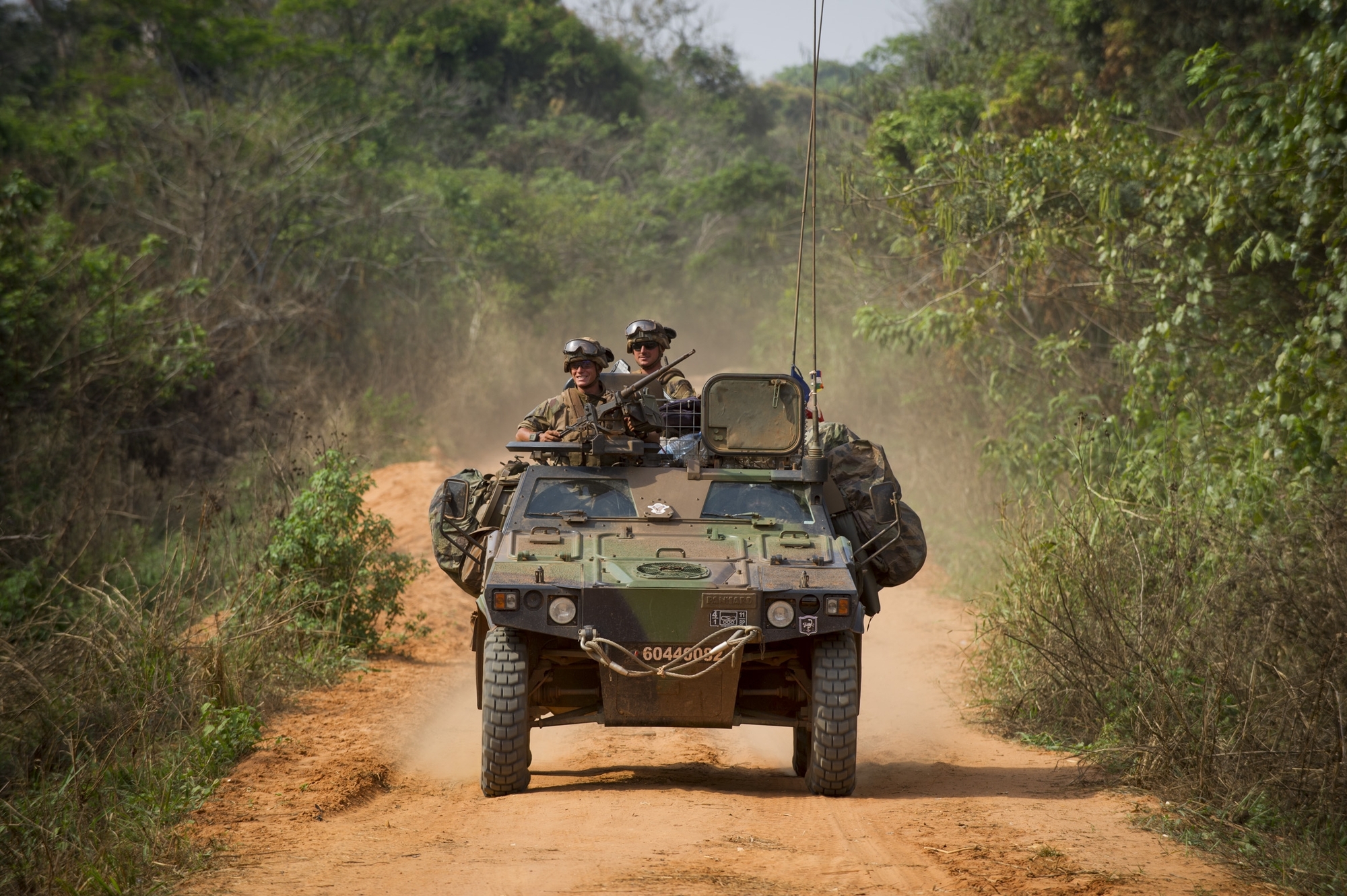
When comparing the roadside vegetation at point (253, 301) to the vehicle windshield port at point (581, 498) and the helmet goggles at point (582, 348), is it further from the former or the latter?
the helmet goggles at point (582, 348)

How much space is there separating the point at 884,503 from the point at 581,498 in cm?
150

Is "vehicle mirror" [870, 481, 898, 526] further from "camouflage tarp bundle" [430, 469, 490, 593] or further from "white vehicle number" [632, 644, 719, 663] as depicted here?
"camouflage tarp bundle" [430, 469, 490, 593]

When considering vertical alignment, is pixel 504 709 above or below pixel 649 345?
below

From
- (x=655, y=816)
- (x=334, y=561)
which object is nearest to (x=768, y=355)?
(x=334, y=561)

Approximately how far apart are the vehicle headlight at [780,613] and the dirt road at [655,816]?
80 centimetres

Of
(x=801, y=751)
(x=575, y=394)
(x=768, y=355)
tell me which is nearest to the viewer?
(x=801, y=751)

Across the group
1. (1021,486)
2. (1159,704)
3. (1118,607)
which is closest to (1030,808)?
(1159,704)

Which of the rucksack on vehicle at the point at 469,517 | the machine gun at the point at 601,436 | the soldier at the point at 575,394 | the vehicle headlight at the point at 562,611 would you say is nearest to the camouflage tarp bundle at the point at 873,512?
the machine gun at the point at 601,436

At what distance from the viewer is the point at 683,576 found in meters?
6.24

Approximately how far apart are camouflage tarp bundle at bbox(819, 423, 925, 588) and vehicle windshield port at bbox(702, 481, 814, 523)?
0.98 feet

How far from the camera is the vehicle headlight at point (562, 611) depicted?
6117mm

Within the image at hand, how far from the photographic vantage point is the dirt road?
4.95m

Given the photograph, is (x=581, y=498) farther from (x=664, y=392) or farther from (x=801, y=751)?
(x=664, y=392)

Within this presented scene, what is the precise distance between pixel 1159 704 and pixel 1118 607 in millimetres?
1053
